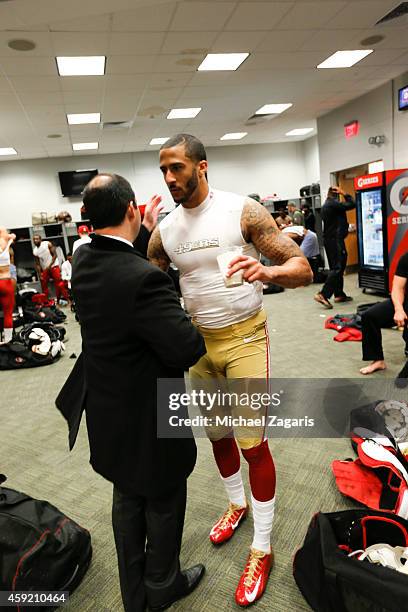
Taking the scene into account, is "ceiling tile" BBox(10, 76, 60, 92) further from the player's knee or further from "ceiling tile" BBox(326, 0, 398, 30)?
the player's knee

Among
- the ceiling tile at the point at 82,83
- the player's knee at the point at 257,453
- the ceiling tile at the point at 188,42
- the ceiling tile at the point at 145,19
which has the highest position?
the ceiling tile at the point at 82,83

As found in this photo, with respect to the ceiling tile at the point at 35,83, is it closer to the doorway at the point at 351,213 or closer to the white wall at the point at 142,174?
the white wall at the point at 142,174

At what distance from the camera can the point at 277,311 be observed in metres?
5.92

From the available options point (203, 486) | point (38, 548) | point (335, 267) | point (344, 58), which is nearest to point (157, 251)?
point (38, 548)

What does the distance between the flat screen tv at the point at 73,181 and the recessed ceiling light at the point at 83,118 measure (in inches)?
139

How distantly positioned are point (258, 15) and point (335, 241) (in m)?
3.20

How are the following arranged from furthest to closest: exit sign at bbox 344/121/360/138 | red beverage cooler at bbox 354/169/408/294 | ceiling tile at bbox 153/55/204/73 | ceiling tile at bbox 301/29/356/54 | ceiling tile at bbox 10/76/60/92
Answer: exit sign at bbox 344/121/360/138
red beverage cooler at bbox 354/169/408/294
ceiling tile at bbox 10/76/60/92
ceiling tile at bbox 153/55/204/73
ceiling tile at bbox 301/29/356/54

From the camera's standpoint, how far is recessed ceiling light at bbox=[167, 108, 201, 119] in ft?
24.3

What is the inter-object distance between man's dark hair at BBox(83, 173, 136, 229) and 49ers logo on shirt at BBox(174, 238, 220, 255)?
367 mm

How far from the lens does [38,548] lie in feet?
4.76

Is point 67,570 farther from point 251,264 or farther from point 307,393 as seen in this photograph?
point 307,393

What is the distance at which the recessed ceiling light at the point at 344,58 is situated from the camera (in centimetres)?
548

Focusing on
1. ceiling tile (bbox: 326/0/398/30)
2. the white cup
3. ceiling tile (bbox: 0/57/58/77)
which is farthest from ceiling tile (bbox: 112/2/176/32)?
the white cup

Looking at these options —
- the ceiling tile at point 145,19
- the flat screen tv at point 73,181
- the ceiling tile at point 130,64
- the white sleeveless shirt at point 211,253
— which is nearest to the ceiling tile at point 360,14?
the ceiling tile at point 145,19
